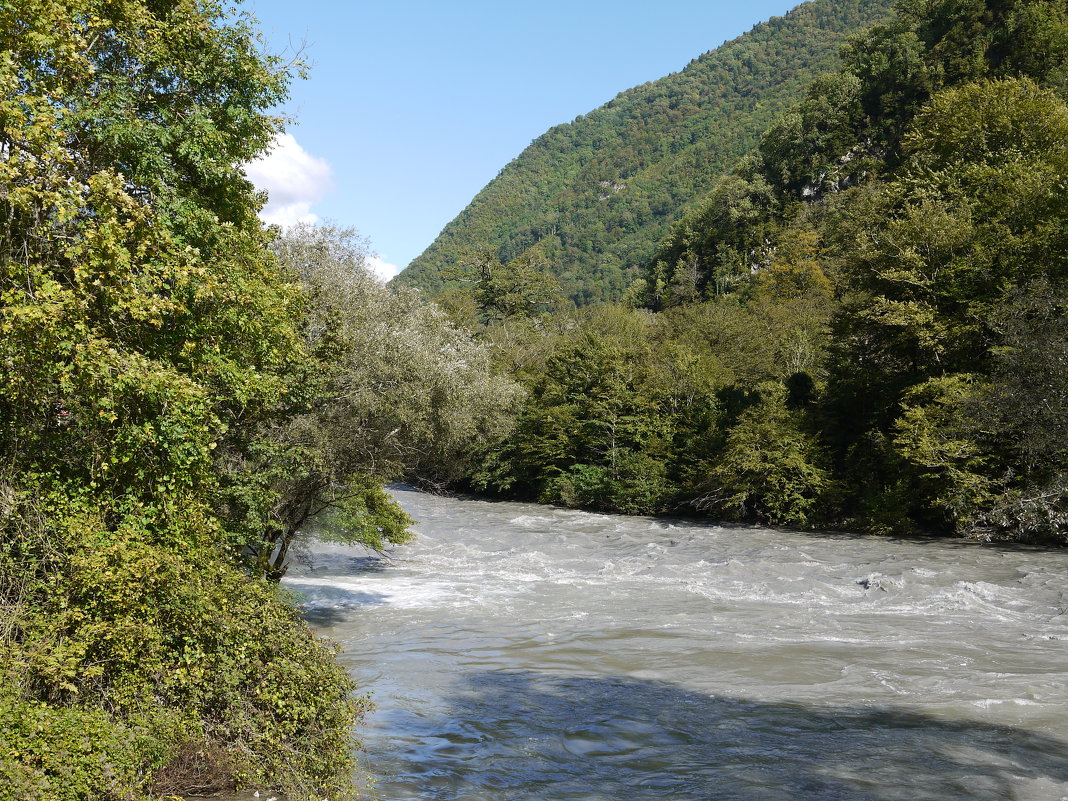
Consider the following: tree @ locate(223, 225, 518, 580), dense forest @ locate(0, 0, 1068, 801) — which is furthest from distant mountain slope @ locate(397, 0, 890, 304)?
tree @ locate(223, 225, 518, 580)

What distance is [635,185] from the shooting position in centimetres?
17138

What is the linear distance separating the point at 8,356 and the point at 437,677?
924cm

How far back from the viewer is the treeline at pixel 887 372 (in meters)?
24.9

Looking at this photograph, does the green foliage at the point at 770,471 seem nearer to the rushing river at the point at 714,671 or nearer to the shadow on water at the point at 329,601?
the rushing river at the point at 714,671

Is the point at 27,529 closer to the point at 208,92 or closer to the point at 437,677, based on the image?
the point at 208,92

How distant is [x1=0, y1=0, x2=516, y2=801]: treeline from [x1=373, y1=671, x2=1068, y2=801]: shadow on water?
7.81 feet

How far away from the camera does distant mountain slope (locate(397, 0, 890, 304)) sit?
152375 mm

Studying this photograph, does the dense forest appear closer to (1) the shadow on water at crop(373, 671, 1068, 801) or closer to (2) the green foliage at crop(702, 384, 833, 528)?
(2) the green foliage at crop(702, 384, 833, 528)

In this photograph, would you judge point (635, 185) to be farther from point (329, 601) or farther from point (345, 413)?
point (345, 413)

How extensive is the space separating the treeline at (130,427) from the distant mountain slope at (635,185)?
399 feet

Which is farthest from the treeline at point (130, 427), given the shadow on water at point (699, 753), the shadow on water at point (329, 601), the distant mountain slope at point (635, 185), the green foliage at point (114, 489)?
the distant mountain slope at point (635, 185)

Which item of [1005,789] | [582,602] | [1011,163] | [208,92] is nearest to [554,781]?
[1005,789]

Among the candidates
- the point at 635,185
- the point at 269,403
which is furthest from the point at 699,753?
the point at 635,185

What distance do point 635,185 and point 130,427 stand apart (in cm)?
17276
